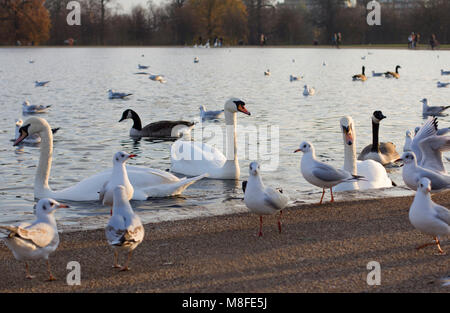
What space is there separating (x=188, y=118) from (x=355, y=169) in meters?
11.1

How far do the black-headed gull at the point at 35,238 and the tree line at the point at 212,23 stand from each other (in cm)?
8520

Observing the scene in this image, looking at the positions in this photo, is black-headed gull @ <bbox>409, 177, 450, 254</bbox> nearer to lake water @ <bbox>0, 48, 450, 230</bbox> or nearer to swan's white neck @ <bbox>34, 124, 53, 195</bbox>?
lake water @ <bbox>0, 48, 450, 230</bbox>

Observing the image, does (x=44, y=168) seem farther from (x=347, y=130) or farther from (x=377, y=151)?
(x=377, y=151)

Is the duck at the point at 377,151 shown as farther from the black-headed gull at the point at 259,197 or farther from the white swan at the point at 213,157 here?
the black-headed gull at the point at 259,197

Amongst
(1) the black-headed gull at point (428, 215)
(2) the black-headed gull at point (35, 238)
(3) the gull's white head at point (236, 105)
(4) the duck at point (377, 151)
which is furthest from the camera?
(4) the duck at point (377, 151)

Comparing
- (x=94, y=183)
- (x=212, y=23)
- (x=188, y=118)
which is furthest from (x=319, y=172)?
(x=212, y=23)

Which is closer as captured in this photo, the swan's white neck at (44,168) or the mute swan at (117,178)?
the mute swan at (117,178)

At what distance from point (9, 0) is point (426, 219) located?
9525 cm

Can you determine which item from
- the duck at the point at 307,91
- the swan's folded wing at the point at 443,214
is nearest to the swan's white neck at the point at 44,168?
the swan's folded wing at the point at 443,214

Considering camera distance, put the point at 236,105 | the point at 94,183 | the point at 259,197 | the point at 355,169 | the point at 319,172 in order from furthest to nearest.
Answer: the point at 236,105 → the point at 355,169 → the point at 94,183 → the point at 319,172 → the point at 259,197

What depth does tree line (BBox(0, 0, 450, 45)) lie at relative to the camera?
90938 mm

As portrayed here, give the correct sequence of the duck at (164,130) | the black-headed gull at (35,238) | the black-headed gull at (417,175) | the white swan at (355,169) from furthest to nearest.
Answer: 1. the duck at (164,130)
2. the white swan at (355,169)
3. the black-headed gull at (417,175)
4. the black-headed gull at (35,238)

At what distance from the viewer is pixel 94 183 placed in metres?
8.29

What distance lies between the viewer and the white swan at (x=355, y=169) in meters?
8.63
